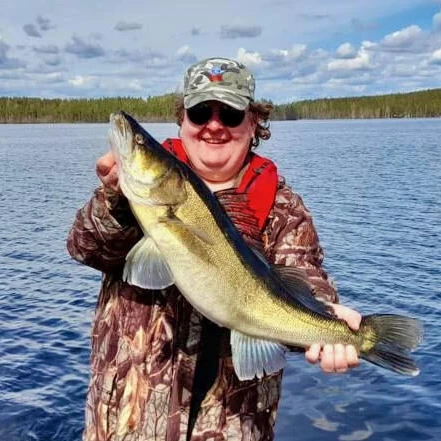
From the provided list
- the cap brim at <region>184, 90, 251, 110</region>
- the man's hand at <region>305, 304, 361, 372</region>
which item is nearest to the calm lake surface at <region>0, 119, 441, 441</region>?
the man's hand at <region>305, 304, 361, 372</region>

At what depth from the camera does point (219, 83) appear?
4.10 metres

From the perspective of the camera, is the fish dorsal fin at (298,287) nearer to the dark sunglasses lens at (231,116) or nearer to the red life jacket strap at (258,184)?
the red life jacket strap at (258,184)

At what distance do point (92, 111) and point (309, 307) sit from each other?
448 feet

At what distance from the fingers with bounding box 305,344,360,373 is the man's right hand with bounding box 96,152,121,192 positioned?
1.33 metres

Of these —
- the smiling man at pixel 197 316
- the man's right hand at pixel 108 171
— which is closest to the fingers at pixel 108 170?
the man's right hand at pixel 108 171

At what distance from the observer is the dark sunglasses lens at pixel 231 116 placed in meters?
4.11

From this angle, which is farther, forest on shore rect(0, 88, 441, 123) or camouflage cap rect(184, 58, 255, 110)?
forest on shore rect(0, 88, 441, 123)

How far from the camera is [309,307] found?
147 inches

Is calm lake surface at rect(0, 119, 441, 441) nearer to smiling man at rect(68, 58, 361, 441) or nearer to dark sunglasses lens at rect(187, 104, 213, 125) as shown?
smiling man at rect(68, 58, 361, 441)

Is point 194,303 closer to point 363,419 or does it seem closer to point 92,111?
point 363,419

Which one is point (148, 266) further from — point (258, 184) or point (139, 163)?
point (258, 184)

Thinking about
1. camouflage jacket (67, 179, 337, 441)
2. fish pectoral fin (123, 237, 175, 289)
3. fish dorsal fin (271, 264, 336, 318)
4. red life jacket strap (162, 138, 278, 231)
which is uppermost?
red life jacket strap (162, 138, 278, 231)

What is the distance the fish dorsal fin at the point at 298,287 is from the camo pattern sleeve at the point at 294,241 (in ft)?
0.50

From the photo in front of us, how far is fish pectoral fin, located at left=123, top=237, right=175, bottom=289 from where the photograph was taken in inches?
133
